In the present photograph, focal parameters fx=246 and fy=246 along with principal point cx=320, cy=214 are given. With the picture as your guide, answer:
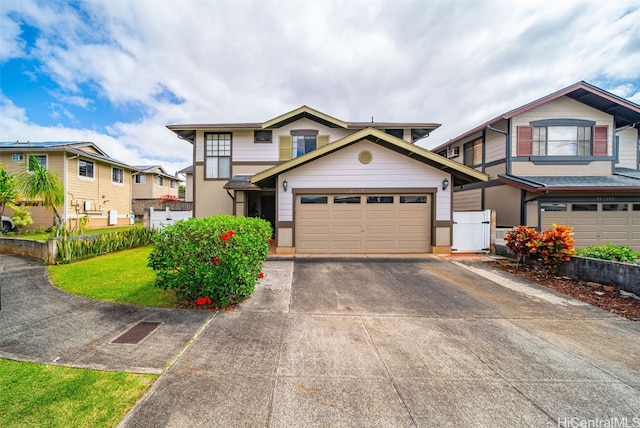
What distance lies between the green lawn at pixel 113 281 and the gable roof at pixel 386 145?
4.89 meters

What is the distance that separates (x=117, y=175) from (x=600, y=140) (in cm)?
3293

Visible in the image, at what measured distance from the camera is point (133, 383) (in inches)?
104

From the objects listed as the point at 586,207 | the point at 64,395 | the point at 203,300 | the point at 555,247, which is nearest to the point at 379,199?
the point at 555,247

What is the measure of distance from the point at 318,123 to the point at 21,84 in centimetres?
2299

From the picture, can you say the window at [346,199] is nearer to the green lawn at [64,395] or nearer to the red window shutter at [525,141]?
the green lawn at [64,395]

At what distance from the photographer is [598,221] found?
38.5ft

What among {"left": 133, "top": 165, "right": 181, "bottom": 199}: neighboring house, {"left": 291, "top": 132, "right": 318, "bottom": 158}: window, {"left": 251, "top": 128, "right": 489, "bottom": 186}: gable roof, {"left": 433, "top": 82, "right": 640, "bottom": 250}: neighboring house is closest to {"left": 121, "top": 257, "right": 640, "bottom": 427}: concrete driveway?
{"left": 251, "top": 128, "right": 489, "bottom": 186}: gable roof

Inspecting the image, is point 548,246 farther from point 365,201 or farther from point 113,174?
point 113,174

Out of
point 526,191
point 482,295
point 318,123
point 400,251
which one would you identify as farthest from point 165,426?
point 526,191

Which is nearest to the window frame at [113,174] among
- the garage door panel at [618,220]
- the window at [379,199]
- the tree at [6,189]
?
the tree at [6,189]

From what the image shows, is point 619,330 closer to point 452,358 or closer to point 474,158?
point 452,358

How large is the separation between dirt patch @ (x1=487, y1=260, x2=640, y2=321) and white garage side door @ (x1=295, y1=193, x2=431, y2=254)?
371 centimetres

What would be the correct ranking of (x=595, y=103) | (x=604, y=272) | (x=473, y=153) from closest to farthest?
1. (x=604, y=272)
2. (x=595, y=103)
3. (x=473, y=153)

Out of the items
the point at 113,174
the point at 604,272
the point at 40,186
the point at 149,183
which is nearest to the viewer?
the point at 604,272
